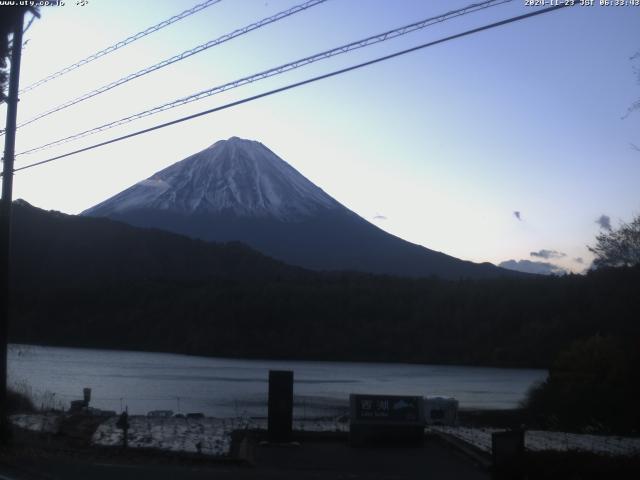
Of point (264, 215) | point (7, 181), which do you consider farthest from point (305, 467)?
point (264, 215)

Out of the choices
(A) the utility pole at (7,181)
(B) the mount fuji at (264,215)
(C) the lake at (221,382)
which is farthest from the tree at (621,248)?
(B) the mount fuji at (264,215)

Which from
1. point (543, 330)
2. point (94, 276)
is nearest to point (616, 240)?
point (543, 330)

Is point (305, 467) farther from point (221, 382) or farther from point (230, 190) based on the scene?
point (230, 190)

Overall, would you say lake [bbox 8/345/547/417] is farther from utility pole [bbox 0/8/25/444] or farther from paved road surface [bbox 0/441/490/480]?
paved road surface [bbox 0/441/490/480]

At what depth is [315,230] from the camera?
152875 millimetres

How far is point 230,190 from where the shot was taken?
16075 cm

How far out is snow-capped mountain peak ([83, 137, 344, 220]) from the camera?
156000mm

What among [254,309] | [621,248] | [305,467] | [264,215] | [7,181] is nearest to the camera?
[305,467]

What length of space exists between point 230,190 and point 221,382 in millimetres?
112963

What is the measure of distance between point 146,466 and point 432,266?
423 ft

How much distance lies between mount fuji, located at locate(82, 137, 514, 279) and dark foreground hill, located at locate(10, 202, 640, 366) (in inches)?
1733

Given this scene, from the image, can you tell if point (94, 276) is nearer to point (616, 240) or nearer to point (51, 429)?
point (616, 240)

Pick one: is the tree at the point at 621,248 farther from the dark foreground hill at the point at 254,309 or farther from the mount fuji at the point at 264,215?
the mount fuji at the point at 264,215

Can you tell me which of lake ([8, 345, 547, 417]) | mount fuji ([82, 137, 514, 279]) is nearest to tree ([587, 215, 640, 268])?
lake ([8, 345, 547, 417])
